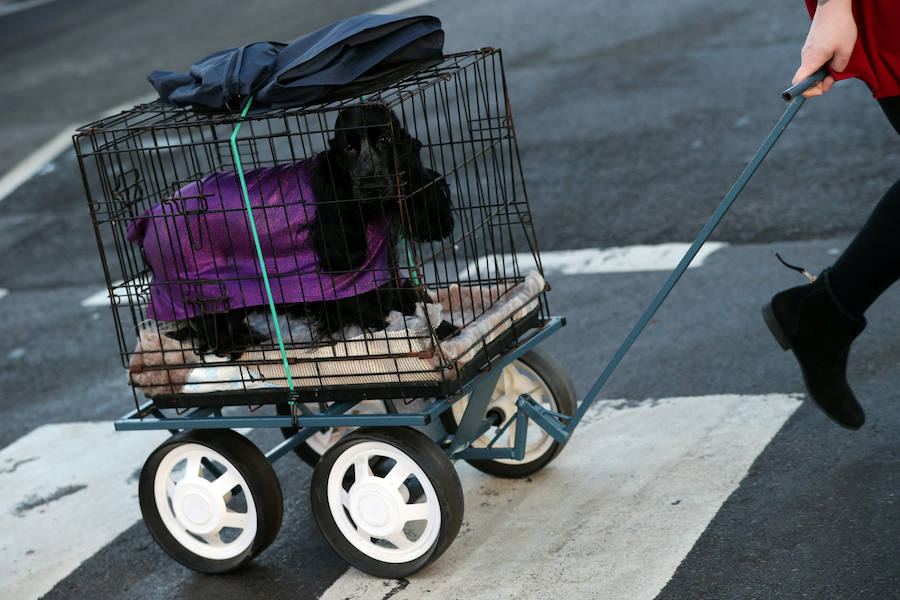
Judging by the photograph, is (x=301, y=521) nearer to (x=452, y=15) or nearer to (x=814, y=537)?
(x=814, y=537)

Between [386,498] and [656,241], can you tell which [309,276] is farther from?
[656,241]

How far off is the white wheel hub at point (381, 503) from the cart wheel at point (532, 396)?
21.7 inches

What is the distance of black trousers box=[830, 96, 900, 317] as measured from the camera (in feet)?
10.1

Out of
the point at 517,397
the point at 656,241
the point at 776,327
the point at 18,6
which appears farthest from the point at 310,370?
the point at 18,6

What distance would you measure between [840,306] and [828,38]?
841 mm

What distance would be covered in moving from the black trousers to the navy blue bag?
1.43m

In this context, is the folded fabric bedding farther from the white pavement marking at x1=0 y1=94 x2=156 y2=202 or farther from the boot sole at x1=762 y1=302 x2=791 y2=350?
the white pavement marking at x1=0 y1=94 x2=156 y2=202

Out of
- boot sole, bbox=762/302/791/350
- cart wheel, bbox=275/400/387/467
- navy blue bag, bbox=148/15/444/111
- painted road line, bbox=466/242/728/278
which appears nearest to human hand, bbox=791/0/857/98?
boot sole, bbox=762/302/791/350

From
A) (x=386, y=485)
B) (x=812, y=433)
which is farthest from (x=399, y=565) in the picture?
(x=812, y=433)

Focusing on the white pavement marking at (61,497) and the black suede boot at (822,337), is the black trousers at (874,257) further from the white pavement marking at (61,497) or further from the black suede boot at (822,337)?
the white pavement marking at (61,497)

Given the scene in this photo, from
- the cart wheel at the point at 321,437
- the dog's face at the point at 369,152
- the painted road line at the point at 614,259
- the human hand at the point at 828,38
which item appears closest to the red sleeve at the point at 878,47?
the human hand at the point at 828,38

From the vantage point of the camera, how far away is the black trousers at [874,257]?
3.08 metres

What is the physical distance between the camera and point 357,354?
3.27 metres

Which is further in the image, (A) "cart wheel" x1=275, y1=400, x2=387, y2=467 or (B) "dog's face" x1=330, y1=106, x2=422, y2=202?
(A) "cart wheel" x1=275, y1=400, x2=387, y2=467
